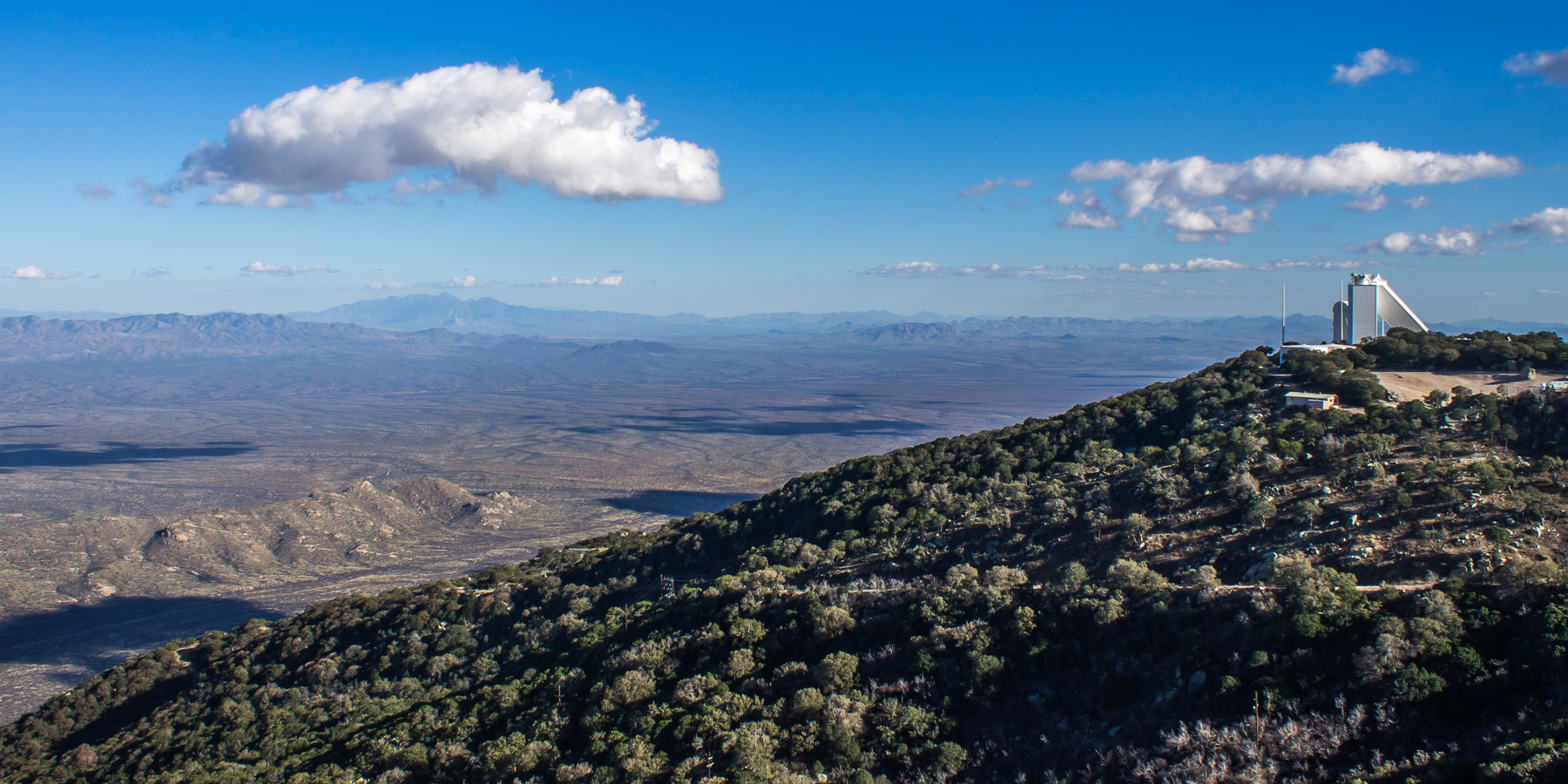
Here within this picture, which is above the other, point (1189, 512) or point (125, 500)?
point (1189, 512)

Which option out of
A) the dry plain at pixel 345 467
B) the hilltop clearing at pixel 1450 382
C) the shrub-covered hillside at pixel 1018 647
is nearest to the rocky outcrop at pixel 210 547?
the dry plain at pixel 345 467

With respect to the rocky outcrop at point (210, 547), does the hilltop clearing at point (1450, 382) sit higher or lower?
higher

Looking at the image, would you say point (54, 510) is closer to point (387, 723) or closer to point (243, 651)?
point (243, 651)

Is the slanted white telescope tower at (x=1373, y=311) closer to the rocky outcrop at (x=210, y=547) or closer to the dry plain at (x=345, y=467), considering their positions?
the dry plain at (x=345, y=467)

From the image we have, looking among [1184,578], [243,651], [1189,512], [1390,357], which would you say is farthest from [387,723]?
[1390,357]

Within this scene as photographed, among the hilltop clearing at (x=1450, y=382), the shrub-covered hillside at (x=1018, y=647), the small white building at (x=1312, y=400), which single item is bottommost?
the shrub-covered hillside at (x=1018, y=647)
